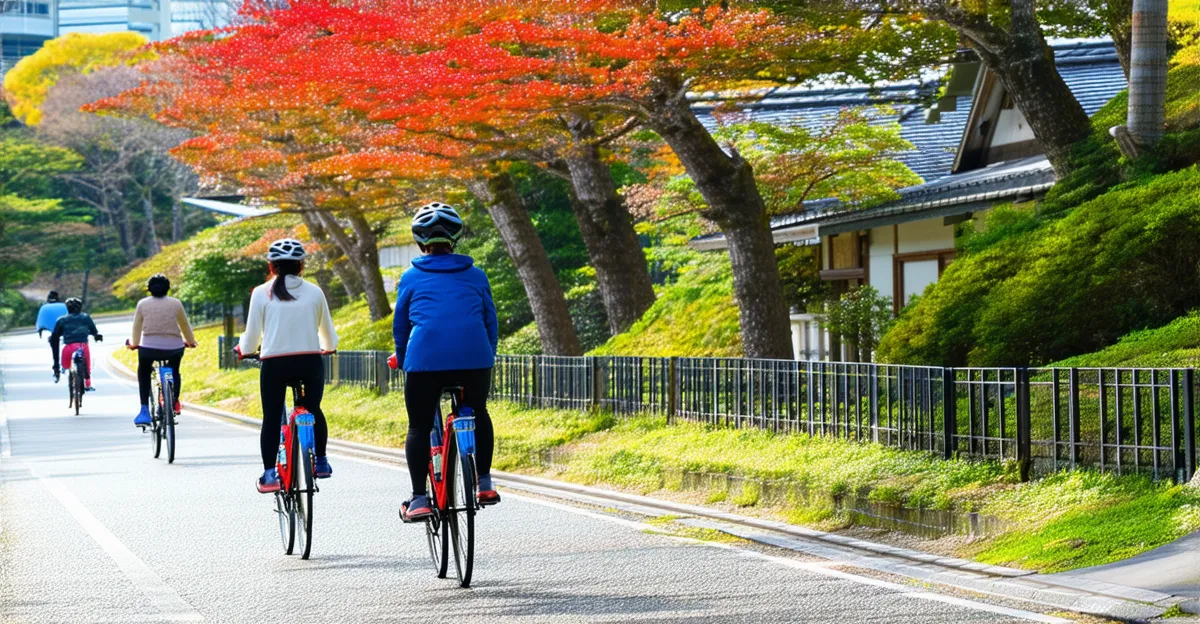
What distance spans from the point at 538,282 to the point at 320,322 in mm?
14825

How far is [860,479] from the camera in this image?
37.4 ft

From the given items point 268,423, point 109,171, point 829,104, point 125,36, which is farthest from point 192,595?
point 125,36

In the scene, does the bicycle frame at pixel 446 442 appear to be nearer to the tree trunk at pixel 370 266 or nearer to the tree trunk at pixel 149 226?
the tree trunk at pixel 370 266

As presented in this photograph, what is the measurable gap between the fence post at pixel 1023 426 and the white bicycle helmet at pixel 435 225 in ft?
14.2

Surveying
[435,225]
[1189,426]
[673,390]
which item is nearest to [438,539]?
[435,225]

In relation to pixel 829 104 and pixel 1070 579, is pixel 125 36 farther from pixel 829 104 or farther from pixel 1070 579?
pixel 1070 579

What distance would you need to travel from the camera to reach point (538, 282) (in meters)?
25.2

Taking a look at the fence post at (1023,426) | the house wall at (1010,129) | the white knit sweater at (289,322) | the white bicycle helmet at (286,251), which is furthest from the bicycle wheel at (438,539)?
the house wall at (1010,129)

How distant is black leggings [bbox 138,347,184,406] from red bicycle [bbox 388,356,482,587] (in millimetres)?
9128

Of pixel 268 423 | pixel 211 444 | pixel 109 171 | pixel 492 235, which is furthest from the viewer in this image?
pixel 109 171

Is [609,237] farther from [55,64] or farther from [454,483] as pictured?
[55,64]

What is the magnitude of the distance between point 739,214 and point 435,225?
929 centimetres

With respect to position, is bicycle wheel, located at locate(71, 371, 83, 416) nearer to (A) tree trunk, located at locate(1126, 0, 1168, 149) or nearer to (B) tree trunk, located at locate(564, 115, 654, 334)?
(B) tree trunk, located at locate(564, 115, 654, 334)

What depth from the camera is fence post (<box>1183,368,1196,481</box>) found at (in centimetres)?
944
